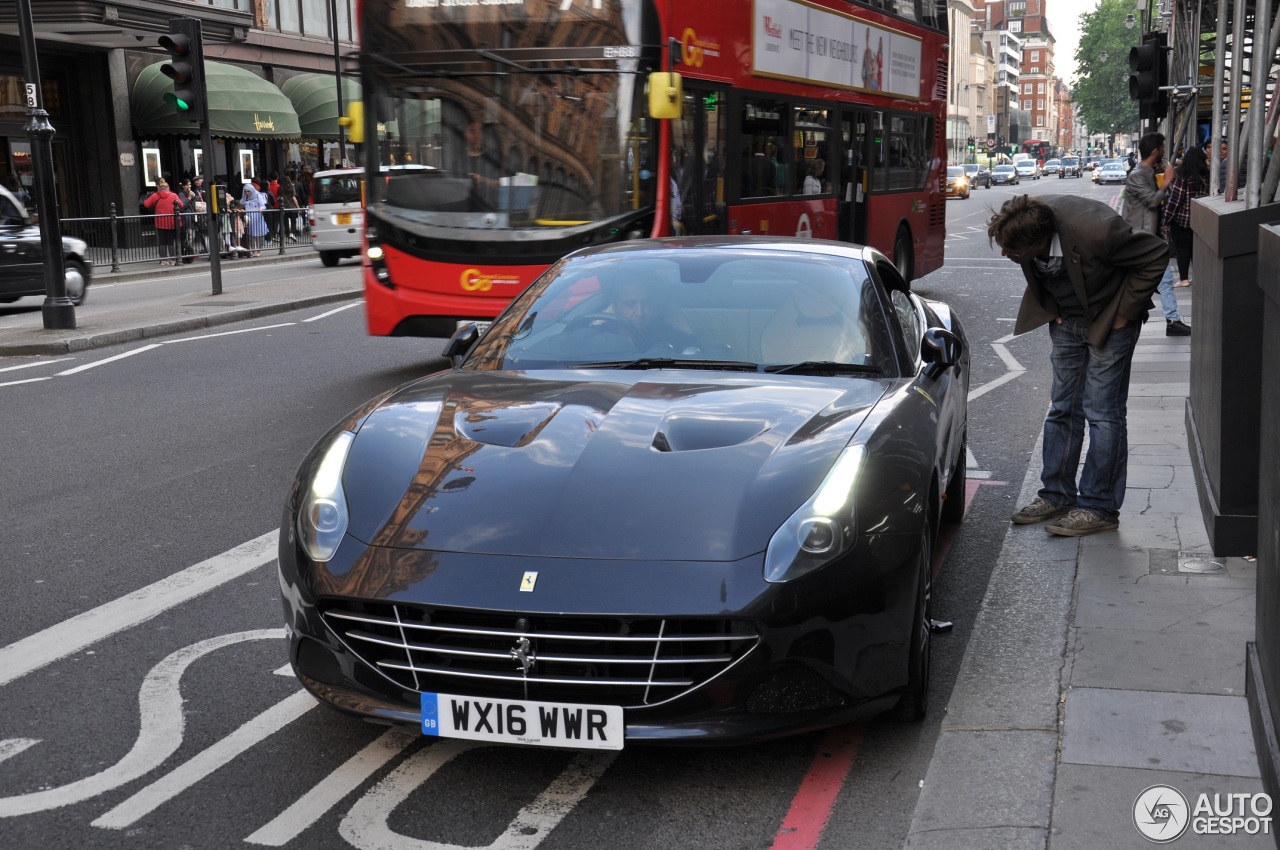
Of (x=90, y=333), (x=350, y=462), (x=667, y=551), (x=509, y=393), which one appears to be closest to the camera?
(x=667, y=551)

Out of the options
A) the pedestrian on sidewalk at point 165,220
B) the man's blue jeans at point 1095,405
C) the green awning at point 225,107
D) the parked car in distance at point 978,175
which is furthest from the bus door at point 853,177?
the parked car in distance at point 978,175

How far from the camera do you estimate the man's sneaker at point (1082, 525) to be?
5.92 metres

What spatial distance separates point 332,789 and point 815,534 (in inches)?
55.8

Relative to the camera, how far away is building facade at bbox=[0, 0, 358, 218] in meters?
30.2

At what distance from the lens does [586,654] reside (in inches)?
135

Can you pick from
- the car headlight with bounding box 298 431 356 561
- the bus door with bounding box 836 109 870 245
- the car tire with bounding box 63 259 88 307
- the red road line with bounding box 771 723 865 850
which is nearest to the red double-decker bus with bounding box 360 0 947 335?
the bus door with bounding box 836 109 870 245

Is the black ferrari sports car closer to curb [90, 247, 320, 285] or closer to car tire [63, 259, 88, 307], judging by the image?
car tire [63, 259, 88, 307]

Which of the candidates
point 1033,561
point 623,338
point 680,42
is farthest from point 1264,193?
point 680,42

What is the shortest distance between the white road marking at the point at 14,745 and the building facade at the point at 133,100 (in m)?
25.9

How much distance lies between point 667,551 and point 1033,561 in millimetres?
2593

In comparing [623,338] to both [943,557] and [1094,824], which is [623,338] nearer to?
[943,557]

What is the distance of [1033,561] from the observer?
18.4 feet

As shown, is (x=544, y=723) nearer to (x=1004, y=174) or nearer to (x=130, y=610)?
(x=130, y=610)

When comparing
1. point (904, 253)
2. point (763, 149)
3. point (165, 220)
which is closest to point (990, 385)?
point (763, 149)
